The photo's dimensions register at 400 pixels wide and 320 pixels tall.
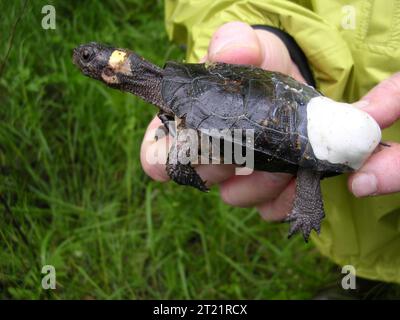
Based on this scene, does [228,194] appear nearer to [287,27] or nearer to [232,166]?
[232,166]

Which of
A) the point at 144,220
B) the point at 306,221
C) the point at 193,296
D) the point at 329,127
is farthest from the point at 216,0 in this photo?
the point at 193,296

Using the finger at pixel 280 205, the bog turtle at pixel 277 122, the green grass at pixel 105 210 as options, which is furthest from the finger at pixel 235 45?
the green grass at pixel 105 210

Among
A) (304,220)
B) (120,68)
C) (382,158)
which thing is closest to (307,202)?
(304,220)

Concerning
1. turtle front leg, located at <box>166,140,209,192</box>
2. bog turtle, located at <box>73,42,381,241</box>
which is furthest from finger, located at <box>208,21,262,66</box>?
turtle front leg, located at <box>166,140,209,192</box>

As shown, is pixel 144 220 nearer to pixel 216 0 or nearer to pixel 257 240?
pixel 257 240

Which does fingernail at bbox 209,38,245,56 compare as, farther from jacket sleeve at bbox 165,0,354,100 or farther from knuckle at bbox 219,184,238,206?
knuckle at bbox 219,184,238,206
